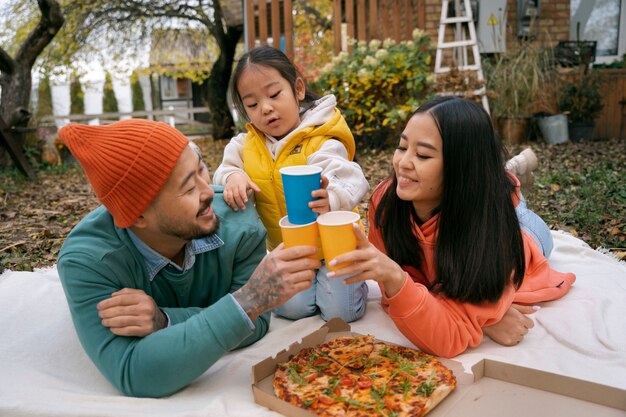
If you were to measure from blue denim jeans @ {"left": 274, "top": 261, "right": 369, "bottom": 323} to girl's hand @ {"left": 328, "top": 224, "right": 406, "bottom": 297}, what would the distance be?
28.5 inches

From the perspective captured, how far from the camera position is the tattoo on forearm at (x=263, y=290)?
5.77ft

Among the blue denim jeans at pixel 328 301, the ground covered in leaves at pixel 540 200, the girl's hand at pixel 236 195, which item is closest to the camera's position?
the girl's hand at pixel 236 195

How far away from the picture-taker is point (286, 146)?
2850mm

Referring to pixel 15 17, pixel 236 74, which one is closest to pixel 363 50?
pixel 236 74

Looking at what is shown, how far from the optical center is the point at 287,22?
375 inches

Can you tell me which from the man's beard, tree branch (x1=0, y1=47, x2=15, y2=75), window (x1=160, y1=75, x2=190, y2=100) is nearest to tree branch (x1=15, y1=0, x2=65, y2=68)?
tree branch (x1=0, y1=47, x2=15, y2=75)

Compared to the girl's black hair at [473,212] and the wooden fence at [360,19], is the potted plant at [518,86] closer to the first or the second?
the wooden fence at [360,19]

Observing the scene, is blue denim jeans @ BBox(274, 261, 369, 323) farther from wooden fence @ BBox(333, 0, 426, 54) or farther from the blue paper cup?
wooden fence @ BBox(333, 0, 426, 54)

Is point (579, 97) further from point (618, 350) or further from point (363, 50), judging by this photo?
point (618, 350)

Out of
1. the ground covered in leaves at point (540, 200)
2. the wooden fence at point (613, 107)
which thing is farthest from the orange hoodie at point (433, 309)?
the wooden fence at point (613, 107)

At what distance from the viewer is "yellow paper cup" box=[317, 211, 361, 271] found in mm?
1655

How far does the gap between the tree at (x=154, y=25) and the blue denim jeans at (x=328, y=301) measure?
11.9m

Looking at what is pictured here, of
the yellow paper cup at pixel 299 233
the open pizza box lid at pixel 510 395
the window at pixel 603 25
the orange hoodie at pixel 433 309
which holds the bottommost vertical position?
the open pizza box lid at pixel 510 395

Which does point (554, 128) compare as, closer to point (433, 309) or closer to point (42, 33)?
point (433, 309)
